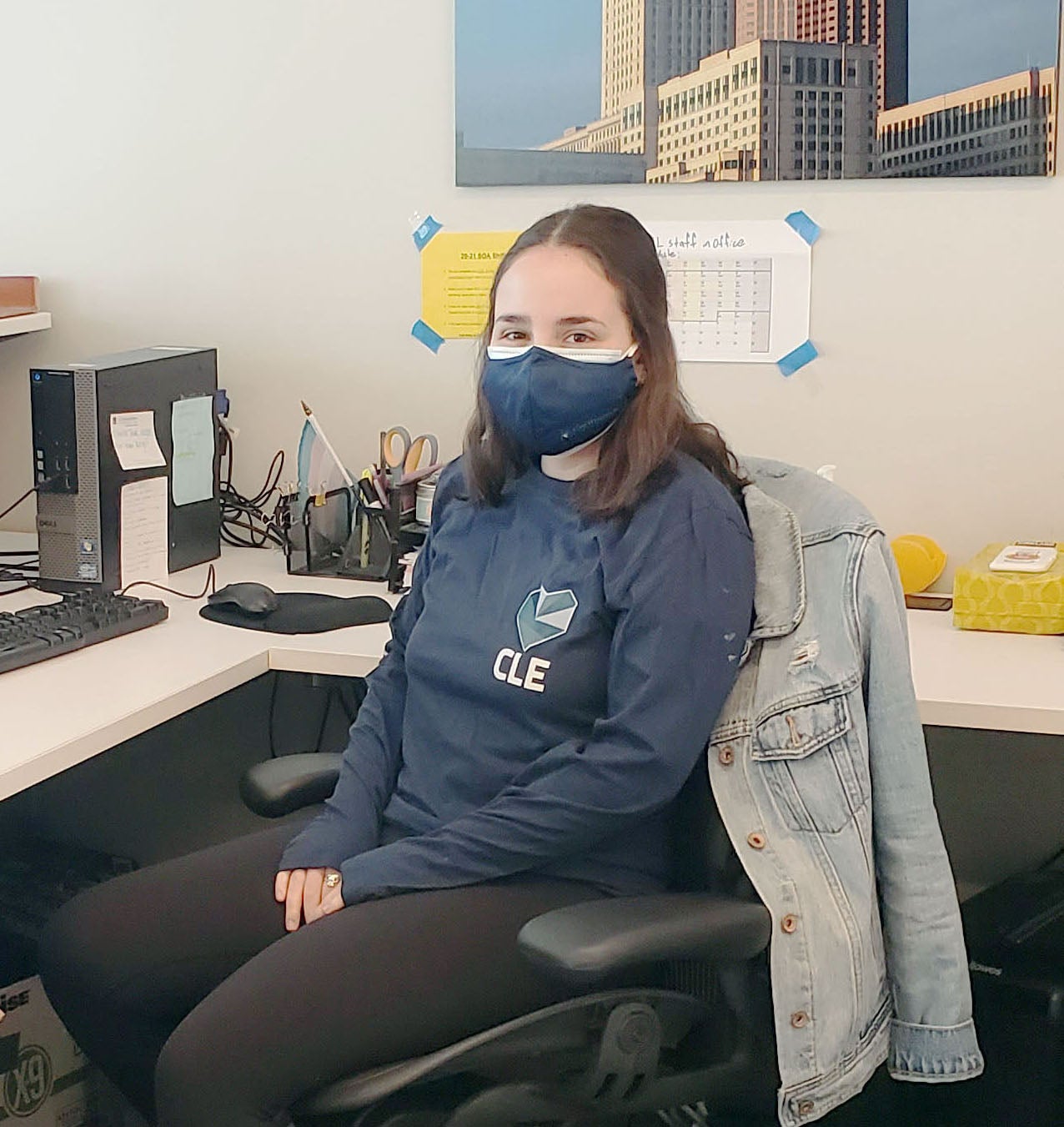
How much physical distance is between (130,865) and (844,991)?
4.35 feet

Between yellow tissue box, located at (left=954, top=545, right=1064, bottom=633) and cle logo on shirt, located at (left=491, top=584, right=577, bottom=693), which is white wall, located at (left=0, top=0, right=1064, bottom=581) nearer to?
yellow tissue box, located at (left=954, top=545, right=1064, bottom=633)

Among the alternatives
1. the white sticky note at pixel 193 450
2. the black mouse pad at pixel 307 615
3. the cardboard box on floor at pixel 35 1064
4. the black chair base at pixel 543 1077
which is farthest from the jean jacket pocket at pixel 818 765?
the white sticky note at pixel 193 450

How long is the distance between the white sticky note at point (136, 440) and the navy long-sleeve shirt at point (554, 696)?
2.28 ft

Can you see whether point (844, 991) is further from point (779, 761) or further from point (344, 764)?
point (344, 764)

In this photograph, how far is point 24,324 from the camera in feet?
7.68

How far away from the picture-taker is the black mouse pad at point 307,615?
1864 mm

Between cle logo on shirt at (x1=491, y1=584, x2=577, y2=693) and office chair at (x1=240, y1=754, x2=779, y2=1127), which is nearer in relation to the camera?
office chair at (x1=240, y1=754, x2=779, y2=1127)

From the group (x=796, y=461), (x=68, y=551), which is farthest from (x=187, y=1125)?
(x=796, y=461)

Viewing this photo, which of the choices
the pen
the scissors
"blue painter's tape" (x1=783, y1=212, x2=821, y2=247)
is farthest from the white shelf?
"blue painter's tape" (x1=783, y1=212, x2=821, y2=247)

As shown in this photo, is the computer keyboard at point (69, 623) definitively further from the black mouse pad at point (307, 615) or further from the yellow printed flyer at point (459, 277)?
the yellow printed flyer at point (459, 277)

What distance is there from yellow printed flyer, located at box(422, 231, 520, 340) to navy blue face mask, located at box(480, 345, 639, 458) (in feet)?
2.45

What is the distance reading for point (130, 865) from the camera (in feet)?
7.34

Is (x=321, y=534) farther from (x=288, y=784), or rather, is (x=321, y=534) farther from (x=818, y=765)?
(x=818, y=765)

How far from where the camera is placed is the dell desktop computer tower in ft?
6.59
